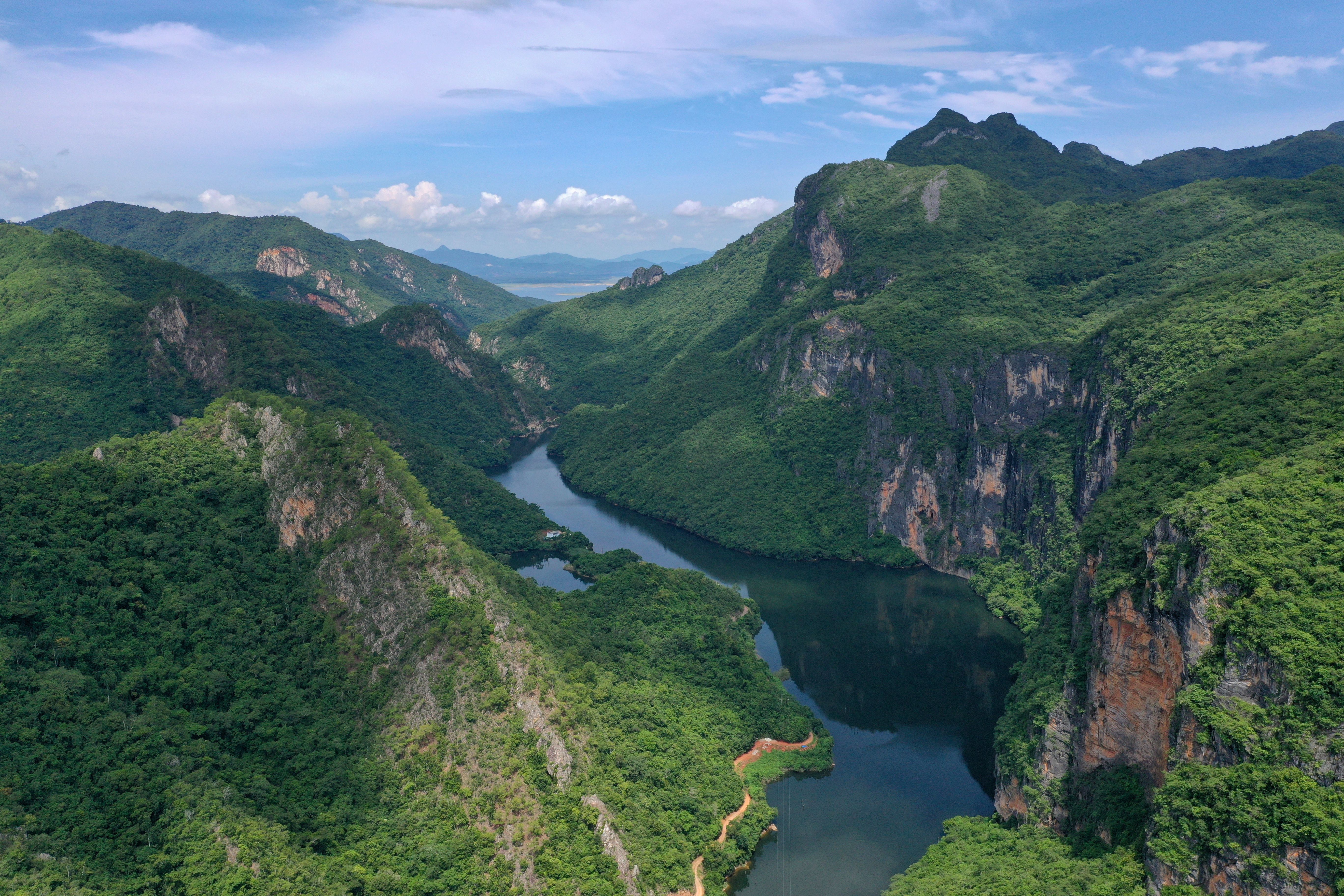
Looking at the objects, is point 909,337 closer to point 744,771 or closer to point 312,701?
point 744,771

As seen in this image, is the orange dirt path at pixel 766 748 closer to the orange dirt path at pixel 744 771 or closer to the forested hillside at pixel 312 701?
the orange dirt path at pixel 744 771

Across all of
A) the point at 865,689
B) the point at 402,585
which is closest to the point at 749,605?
the point at 865,689

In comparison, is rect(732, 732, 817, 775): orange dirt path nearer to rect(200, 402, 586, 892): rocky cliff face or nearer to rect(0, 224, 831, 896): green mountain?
rect(0, 224, 831, 896): green mountain

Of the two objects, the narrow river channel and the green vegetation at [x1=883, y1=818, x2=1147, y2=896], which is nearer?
the green vegetation at [x1=883, y1=818, x2=1147, y2=896]

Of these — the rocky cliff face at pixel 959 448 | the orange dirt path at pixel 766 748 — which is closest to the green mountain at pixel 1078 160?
the rocky cliff face at pixel 959 448

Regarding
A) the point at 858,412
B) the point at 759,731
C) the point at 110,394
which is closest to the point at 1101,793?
the point at 759,731

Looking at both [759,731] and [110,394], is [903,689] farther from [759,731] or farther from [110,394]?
[110,394]

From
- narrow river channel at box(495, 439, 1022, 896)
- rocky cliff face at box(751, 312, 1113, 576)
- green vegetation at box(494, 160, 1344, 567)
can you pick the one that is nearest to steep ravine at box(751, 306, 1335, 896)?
rocky cliff face at box(751, 312, 1113, 576)
